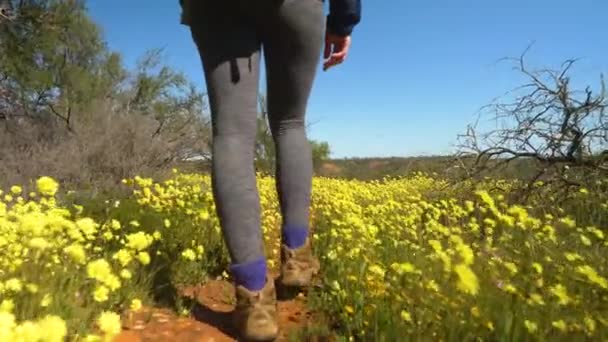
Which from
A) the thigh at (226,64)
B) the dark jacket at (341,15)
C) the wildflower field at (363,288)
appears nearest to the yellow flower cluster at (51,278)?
the wildflower field at (363,288)

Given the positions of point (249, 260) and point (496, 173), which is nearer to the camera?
point (249, 260)

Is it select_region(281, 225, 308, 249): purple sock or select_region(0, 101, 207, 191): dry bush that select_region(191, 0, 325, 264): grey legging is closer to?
select_region(281, 225, 308, 249): purple sock

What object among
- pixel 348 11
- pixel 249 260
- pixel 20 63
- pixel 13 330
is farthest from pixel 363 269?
pixel 20 63

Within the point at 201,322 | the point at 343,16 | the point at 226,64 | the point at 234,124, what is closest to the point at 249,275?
the point at 201,322

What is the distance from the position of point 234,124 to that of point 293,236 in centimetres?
58

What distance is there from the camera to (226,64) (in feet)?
5.84

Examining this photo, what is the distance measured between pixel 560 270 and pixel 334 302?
874mm

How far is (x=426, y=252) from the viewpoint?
268 cm

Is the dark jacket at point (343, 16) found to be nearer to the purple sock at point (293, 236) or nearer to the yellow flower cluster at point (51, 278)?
the purple sock at point (293, 236)

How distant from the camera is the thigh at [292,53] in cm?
186

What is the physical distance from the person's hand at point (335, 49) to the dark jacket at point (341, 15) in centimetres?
4

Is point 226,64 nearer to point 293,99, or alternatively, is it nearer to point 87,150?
point 293,99

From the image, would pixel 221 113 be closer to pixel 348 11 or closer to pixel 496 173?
pixel 348 11

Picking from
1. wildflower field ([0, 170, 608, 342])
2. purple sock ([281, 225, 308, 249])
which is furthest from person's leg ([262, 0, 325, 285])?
wildflower field ([0, 170, 608, 342])
